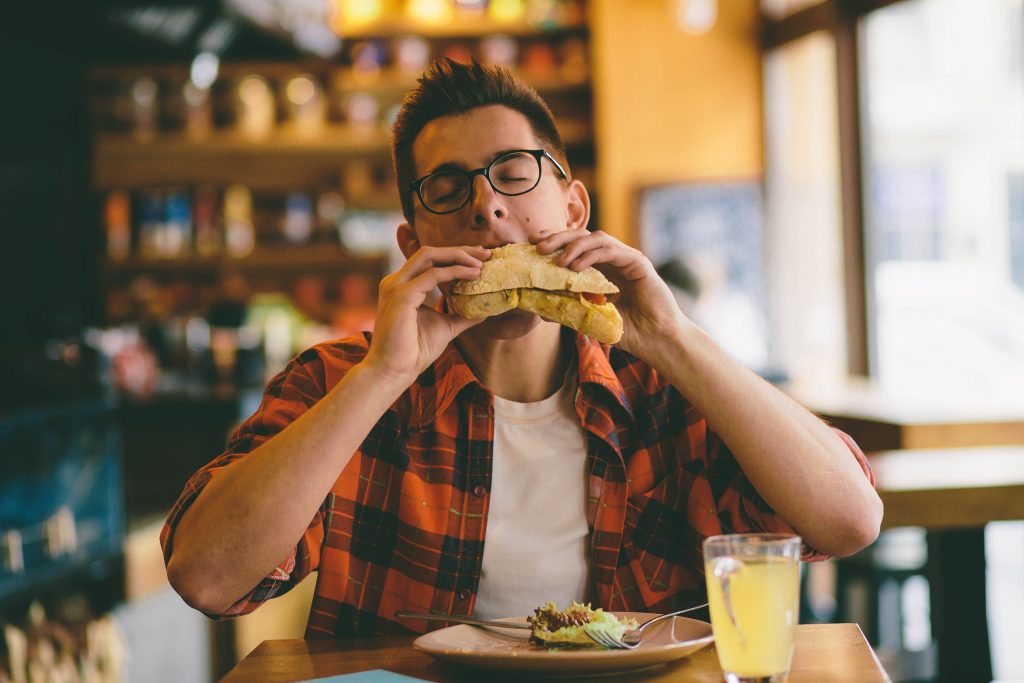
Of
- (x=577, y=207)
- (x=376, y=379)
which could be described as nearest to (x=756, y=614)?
(x=376, y=379)

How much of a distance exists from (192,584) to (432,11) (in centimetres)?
585

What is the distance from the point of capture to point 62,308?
6.20 meters

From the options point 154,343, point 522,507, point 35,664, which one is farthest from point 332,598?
point 154,343

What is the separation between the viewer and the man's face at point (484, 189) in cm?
149

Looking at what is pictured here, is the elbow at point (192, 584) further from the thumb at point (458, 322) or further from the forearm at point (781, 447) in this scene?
the forearm at point (781, 447)

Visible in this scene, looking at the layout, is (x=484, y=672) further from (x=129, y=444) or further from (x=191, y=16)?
(x=191, y=16)

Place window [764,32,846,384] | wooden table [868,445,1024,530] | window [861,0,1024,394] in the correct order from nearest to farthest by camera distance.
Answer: wooden table [868,445,1024,530] → window [861,0,1024,394] → window [764,32,846,384]

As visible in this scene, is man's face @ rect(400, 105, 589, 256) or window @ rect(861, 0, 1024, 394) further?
window @ rect(861, 0, 1024, 394)

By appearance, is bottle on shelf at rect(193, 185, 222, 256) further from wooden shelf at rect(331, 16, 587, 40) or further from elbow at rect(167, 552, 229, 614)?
elbow at rect(167, 552, 229, 614)

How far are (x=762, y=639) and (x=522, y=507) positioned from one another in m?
0.52

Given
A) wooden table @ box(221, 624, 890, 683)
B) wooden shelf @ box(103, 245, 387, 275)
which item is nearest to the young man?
wooden table @ box(221, 624, 890, 683)

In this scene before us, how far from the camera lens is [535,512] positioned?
4.94 ft

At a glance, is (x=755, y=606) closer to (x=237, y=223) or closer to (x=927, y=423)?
(x=927, y=423)

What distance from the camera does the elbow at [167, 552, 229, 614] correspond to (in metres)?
1.33
